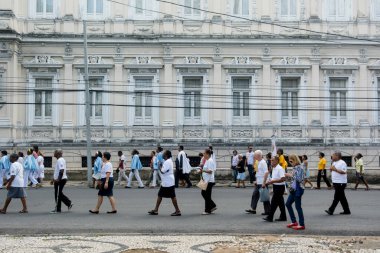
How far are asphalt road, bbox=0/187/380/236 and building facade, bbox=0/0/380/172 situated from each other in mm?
10969

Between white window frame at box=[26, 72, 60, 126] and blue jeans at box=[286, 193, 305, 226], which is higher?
white window frame at box=[26, 72, 60, 126]

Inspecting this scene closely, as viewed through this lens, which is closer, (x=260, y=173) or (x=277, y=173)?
(x=277, y=173)

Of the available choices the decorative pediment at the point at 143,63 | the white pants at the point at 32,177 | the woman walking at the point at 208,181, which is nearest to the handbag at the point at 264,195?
the woman walking at the point at 208,181

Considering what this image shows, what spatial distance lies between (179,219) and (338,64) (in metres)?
20.8

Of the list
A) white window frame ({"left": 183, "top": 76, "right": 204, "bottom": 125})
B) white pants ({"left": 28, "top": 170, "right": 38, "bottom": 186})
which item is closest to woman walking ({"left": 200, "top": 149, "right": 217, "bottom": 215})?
white pants ({"left": 28, "top": 170, "right": 38, "bottom": 186})

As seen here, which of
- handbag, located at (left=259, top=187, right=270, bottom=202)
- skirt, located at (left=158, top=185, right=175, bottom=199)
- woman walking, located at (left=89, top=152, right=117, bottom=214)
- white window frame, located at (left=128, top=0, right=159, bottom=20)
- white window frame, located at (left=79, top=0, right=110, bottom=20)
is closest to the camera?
handbag, located at (left=259, top=187, right=270, bottom=202)

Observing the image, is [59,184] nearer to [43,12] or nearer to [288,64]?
[43,12]

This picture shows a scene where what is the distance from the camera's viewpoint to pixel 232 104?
34625 mm

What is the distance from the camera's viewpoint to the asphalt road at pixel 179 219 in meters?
14.6

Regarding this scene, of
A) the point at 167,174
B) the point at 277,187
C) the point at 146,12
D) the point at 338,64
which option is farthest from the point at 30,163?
the point at 338,64

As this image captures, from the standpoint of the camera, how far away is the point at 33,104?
33875 millimetres

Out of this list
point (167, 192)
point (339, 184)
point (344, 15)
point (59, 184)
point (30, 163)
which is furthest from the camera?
point (344, 15)

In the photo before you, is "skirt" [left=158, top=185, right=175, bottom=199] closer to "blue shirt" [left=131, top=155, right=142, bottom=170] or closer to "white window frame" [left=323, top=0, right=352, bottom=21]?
"blue shirt" [left=131, top=155, right=142, bottom=170]

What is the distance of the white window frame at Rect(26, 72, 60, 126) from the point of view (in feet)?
111
